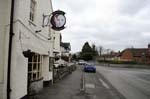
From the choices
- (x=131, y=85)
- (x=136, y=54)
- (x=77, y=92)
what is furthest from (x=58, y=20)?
(x=136, y=54)

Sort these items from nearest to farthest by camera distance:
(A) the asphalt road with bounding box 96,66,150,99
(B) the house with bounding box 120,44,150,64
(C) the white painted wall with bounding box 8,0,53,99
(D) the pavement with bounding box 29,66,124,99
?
(C) the white painted wall with bounding box 8,0,53,99 < (D) the pavement with bounding box 29,66,124,99 < (A) the asphalt road with bounding box 96,66,150,99 < (B) the house with bounding box 120,44,150,64

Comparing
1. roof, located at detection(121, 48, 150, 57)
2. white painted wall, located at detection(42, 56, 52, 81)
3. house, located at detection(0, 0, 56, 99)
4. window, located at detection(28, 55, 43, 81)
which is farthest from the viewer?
roof, located at detection(121, 48, 150, 57)

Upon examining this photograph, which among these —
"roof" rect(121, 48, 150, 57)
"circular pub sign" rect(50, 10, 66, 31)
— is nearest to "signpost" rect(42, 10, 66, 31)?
"circular pub sign" rect(50, 10, 66, 31)

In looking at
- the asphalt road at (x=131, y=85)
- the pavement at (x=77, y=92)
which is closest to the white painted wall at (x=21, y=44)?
the pavement at (x=77, y=92)

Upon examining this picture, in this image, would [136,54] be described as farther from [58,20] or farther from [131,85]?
[58,20]

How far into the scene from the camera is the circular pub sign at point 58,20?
13.3 meters

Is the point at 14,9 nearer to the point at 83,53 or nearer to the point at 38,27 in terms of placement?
the point at 38,27

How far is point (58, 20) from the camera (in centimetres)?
1360

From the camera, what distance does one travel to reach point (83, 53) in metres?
104

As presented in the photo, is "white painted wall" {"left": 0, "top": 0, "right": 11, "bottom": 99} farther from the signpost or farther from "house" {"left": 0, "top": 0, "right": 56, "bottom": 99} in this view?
the signpost

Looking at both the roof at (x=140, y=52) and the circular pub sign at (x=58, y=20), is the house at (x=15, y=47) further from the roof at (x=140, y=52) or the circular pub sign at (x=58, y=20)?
the roof at (x=140, y=52)

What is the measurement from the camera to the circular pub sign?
525 inches

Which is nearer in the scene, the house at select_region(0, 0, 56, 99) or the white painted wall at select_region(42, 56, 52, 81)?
the house at select_region(0, 0, 56, 99)

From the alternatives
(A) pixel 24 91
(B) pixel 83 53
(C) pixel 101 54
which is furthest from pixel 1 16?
(C) pixel 101 54
